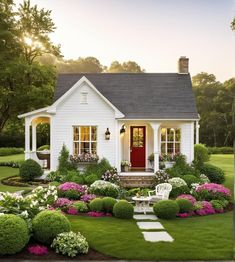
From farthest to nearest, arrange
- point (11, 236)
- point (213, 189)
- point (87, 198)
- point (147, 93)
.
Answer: point (147, 93) → point (213, 189) → point (87, 198) → point (11, 236)

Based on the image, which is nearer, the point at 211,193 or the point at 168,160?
the point at 211,193

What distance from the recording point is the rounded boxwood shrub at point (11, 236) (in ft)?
28.3

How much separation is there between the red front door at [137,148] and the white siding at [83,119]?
65.2 inches

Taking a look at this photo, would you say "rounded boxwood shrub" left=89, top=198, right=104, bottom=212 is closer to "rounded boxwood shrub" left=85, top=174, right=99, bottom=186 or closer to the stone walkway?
the stone walkway

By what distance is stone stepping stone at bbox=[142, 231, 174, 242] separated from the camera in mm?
9956

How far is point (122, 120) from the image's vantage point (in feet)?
67.4

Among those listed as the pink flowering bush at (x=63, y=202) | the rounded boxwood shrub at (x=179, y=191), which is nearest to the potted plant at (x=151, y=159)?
the rounded boxwood shrub at (x=179, y=191)

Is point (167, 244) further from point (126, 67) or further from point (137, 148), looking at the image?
point (126, 67)

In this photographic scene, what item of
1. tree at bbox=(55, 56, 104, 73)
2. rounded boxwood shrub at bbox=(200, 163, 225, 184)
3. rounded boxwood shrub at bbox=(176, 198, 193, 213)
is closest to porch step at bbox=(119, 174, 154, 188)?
rounded boxwood shrub at bbox=(200, 163, 225, 184)

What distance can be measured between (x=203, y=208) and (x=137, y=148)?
27.0ft

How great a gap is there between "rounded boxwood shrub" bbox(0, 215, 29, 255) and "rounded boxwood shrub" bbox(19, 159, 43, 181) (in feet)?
36.0

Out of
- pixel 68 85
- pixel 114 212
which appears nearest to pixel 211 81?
pixel 68 85

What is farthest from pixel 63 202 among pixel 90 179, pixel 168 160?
pixel 168 160

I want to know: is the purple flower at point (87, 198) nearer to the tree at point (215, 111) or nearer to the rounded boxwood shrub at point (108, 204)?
the rounded boxwood shrub at point (108, 204)
